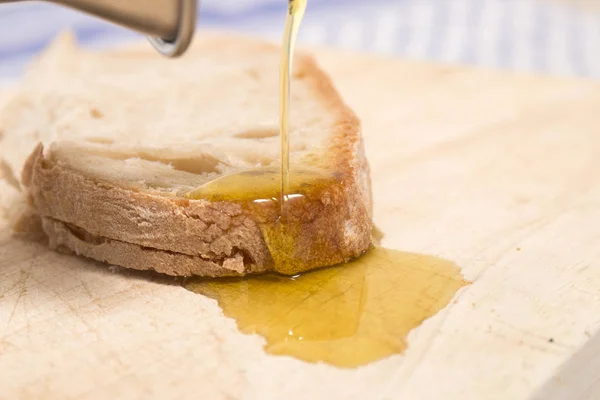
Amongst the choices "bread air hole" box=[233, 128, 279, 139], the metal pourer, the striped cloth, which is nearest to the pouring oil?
the metal pourer

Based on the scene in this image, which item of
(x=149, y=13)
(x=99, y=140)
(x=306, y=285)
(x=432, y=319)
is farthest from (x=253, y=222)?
(x=99, y=140)

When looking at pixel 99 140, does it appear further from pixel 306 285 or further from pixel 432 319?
pixel 432 319

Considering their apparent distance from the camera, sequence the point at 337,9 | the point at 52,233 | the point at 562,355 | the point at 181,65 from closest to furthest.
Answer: the point at 562,355
the point at 52,233
the point at 181,65
the point at 337,9

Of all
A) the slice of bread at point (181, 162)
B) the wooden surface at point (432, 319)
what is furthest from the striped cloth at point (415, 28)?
the slice of bread at point (181, 162)

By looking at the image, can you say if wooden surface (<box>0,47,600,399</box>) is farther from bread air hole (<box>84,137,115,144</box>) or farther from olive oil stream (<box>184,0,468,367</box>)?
bread air hole (<box>84,137,115,144</box>)

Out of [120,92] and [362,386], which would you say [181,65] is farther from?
[362,386]

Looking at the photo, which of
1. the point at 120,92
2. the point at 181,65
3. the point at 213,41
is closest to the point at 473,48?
the point at 213,41
